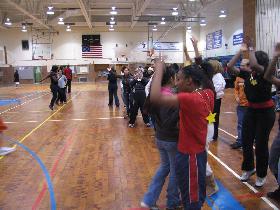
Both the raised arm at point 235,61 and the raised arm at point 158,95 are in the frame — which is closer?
the raised arm at point 158,95

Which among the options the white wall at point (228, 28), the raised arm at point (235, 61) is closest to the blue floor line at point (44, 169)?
the raised arm at point (235, 61)

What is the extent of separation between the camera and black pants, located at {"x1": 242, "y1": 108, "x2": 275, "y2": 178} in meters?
4.45

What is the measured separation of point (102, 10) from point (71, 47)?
34.0 ft

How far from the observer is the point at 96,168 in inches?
233

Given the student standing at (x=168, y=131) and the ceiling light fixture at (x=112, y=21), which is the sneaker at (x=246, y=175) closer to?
the student standing at (x=168, y=131)

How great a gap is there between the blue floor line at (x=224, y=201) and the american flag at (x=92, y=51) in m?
33.5

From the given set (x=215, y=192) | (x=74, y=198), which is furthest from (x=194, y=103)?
(x=74, y=198)

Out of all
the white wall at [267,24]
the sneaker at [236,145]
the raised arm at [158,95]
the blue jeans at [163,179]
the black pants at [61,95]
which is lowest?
the sneaker at [236,145]

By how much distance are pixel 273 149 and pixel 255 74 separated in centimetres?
96

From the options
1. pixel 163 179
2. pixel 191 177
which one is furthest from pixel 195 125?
pixel 163 179

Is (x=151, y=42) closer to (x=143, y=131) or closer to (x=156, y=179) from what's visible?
(x=143, y=131)

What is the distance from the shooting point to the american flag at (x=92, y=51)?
37.0 metres

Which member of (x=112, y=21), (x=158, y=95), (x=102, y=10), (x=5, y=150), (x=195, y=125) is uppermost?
(x=102, y=10)

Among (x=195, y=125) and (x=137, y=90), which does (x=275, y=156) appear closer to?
(x=195, y=125)
